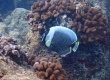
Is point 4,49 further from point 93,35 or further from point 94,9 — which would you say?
point 94,9

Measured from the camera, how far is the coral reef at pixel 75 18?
5277mm

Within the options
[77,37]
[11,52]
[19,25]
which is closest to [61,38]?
[11,52]

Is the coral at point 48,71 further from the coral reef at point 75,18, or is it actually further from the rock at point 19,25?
the rock at point 19,25

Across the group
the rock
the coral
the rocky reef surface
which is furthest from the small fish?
the rock

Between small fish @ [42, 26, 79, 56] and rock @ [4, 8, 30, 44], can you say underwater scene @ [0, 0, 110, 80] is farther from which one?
rock @ [4, 8, 30, 44]

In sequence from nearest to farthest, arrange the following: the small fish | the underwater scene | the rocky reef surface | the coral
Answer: the coral < the small fish < the underwater scene < the rocky reef surface

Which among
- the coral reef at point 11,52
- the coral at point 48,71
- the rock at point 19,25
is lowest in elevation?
the rock at point 19,25

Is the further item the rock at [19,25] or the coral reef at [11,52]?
the rock at [19,25]

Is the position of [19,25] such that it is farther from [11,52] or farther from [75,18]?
[11,52]

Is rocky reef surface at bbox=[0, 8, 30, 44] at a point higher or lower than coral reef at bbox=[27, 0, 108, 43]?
lower

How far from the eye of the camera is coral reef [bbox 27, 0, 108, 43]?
5277 millimetres

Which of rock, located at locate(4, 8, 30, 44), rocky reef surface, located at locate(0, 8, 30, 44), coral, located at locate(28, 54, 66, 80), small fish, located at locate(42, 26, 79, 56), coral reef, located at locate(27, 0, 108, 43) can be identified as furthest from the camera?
rock, located at locate(4, 8, 30, 44)

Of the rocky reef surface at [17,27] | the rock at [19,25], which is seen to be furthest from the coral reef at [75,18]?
the rock at [19,25]

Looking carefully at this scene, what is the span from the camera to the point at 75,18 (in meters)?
5.48
